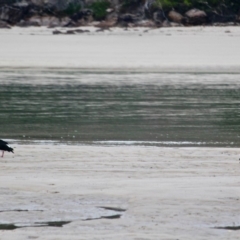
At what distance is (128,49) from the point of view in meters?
32.4

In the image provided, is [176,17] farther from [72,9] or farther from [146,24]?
[72,9]

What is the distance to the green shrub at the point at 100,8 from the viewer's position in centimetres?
4781

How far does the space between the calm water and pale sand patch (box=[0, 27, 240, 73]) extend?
2.45 m

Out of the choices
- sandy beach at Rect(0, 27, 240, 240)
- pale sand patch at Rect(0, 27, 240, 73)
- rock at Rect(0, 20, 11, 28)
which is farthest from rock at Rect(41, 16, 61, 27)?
sandy beach at Rect(0, 27, 240, 240)

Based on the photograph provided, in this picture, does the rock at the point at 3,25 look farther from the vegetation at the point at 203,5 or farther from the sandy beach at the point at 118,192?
the sandy beach at the point at 118,192

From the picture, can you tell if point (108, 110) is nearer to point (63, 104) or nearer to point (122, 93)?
point (63, 104)

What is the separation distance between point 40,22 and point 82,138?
32427mm

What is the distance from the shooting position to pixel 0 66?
27781 mm

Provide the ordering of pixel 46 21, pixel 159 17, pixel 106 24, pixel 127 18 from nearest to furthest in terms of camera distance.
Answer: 1. pixel 106 24
2. pixel 46 21
3. pixel 127 18
4. pixel 159 17

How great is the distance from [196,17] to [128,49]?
13499 millimetres

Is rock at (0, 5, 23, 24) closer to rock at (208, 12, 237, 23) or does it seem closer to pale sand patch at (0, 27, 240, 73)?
pale sand patch at (0, 27, 240, 73)

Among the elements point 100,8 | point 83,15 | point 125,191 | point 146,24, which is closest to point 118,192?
point 125,191

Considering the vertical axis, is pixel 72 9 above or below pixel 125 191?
below

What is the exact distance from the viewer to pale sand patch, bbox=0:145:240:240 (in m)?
7.21
